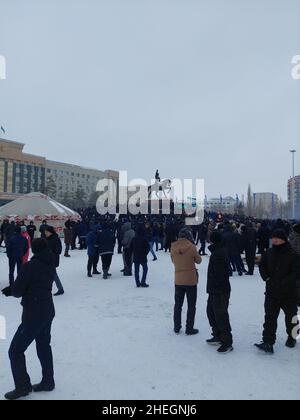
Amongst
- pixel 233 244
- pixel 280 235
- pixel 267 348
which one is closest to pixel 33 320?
pixel 267 348

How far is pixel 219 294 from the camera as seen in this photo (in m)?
5.38

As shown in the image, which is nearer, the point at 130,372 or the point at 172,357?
the point at 130,372

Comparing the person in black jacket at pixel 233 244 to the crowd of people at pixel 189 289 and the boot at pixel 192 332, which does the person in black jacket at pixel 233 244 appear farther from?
the boot at pixel 192 332

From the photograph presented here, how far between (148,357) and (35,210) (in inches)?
835

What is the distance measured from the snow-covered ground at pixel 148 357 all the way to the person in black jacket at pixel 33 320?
21 centimetres

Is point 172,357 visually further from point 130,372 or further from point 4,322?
point 4,322

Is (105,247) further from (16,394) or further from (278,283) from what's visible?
(16,394)

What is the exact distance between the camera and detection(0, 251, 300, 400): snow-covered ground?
4105 millimetres

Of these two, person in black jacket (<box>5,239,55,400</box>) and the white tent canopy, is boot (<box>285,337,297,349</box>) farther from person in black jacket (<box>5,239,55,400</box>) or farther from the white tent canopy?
the white tent canopy

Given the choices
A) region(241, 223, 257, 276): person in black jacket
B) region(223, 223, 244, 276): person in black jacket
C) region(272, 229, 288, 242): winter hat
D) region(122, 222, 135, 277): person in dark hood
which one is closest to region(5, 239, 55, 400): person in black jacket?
region(272, 229, 288, 242): winter hat

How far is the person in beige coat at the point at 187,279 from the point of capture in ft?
19.5

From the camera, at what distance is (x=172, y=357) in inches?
199

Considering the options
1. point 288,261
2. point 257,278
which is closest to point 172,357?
point 288,261

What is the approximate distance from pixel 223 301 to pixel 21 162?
101 meters
